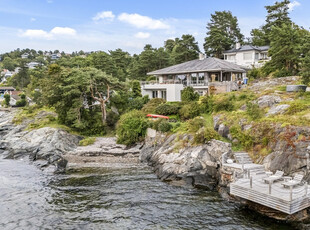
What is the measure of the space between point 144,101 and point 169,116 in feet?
31.5

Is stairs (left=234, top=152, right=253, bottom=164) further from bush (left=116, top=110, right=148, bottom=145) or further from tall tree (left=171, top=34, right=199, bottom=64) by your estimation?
tall tree (left=171, top=34, right=199, bottom=64)

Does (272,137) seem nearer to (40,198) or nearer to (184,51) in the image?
(40,198)

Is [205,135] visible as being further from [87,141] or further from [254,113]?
[87,141]

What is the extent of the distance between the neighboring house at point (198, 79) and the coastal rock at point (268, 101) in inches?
345

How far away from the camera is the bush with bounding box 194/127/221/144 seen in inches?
888

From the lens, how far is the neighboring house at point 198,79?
122 feet

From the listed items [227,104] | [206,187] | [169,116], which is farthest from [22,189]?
[227,104]

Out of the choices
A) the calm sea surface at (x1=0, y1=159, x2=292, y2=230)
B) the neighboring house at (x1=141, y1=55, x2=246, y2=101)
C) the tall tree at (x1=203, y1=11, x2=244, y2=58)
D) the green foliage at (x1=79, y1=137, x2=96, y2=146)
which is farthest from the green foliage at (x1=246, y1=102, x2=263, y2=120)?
the tall tree at (x1=203, y1=11, x2=244, y2=58)

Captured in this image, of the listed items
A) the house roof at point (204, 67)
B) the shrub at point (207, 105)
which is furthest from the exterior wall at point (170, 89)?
the shrub at point (207, 105)

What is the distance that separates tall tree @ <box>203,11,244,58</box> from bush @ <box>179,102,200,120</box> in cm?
3825

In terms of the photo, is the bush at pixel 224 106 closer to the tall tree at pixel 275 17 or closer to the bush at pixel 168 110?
the bush at pixel 168 110

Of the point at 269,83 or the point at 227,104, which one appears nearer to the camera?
the point at 227,104

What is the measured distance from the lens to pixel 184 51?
6103 cm

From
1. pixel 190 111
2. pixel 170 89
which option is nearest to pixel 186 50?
pixel 170 89
